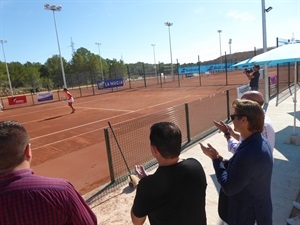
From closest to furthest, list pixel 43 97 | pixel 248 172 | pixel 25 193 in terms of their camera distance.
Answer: pixel 25 193 → pixel 248 172 → pixel 43 97

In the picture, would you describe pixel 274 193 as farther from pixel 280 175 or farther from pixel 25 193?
pixel 25 193

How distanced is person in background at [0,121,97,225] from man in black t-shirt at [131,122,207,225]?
478 millimetres

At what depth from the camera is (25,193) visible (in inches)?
59.1

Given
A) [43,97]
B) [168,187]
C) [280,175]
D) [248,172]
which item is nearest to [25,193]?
[168,187]

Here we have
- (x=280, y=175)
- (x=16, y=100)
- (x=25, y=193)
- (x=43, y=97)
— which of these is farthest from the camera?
(x=43, y=97)

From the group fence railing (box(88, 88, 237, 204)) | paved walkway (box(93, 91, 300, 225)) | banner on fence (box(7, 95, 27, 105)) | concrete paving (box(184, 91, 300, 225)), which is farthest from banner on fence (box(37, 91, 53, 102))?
paved walkway (box(93, 91, 300, 225))

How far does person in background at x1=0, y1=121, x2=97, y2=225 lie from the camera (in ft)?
4.93

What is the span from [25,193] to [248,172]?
1.69 metres

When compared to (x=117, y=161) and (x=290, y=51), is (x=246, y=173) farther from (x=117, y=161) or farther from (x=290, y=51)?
(x=117, y=161)

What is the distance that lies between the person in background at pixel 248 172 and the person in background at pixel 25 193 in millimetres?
1334

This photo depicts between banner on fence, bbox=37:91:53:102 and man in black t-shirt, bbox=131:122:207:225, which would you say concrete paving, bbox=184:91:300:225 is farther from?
banner on fence, bbox=37:91:53:102

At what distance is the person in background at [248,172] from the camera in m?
2.18

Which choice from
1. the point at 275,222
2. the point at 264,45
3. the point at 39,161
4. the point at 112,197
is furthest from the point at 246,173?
the point at 264,45

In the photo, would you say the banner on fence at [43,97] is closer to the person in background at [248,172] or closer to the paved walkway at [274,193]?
the paved walkway at [274,193]
